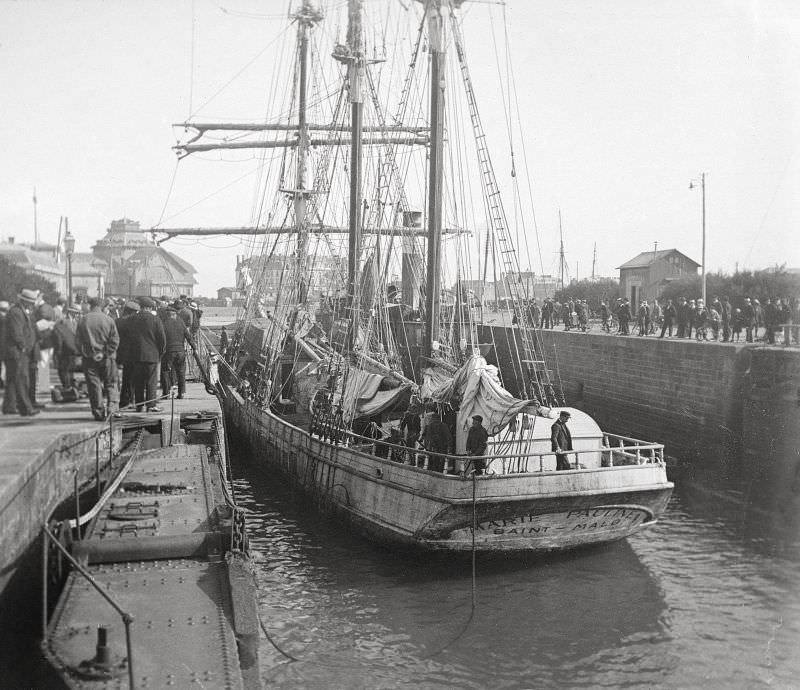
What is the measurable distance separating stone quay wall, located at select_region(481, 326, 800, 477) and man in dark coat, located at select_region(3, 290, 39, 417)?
11533mm

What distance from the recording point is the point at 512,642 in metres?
11.0

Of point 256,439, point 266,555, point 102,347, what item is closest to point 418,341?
point 256,439

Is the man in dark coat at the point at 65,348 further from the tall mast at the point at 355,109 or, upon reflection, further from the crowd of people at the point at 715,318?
the tall mast at the point at 355,109

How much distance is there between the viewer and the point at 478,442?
1334 centimetres

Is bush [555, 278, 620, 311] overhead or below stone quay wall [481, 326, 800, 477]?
overhead

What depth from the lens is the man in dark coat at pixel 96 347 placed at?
454 inches

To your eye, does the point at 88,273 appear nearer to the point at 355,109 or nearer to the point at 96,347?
the point at 355,109

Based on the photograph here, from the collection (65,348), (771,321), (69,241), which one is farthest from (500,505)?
(771,321)

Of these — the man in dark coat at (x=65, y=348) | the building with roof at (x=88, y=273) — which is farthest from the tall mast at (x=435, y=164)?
the building with roof at (x=88, y=273)

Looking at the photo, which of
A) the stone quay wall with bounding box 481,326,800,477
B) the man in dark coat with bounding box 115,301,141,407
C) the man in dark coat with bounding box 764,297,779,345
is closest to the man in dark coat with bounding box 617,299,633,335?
the stone quay wall with bounding box 481,326,800,477

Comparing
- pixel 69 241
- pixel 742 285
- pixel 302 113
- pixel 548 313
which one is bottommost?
pixel 548 313

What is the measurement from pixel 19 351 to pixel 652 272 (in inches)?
1909

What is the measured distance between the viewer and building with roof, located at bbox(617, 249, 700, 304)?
5238 cm

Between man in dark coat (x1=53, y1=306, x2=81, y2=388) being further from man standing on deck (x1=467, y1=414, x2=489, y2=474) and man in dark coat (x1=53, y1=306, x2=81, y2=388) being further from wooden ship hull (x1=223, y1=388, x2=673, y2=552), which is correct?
man standing on deck (x1=467, y1=414, x2=489, y2=474)
